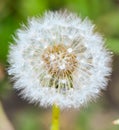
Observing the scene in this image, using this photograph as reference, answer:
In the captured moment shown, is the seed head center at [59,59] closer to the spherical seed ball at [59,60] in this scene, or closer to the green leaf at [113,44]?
the spherical seed ball at [59,60]

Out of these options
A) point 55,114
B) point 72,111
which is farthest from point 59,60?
point 72,111

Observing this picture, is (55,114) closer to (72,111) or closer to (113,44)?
(113,44)

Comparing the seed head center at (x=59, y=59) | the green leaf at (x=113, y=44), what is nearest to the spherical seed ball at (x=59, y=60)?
the seed head center at (x=59, y=59)

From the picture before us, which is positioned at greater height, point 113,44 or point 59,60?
point 113,44

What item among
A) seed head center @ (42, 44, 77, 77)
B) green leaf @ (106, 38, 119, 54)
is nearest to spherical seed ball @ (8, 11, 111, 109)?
seed head center @ (42, 44, 77, 77)

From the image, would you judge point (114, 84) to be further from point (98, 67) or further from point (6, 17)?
point (98, 67)
